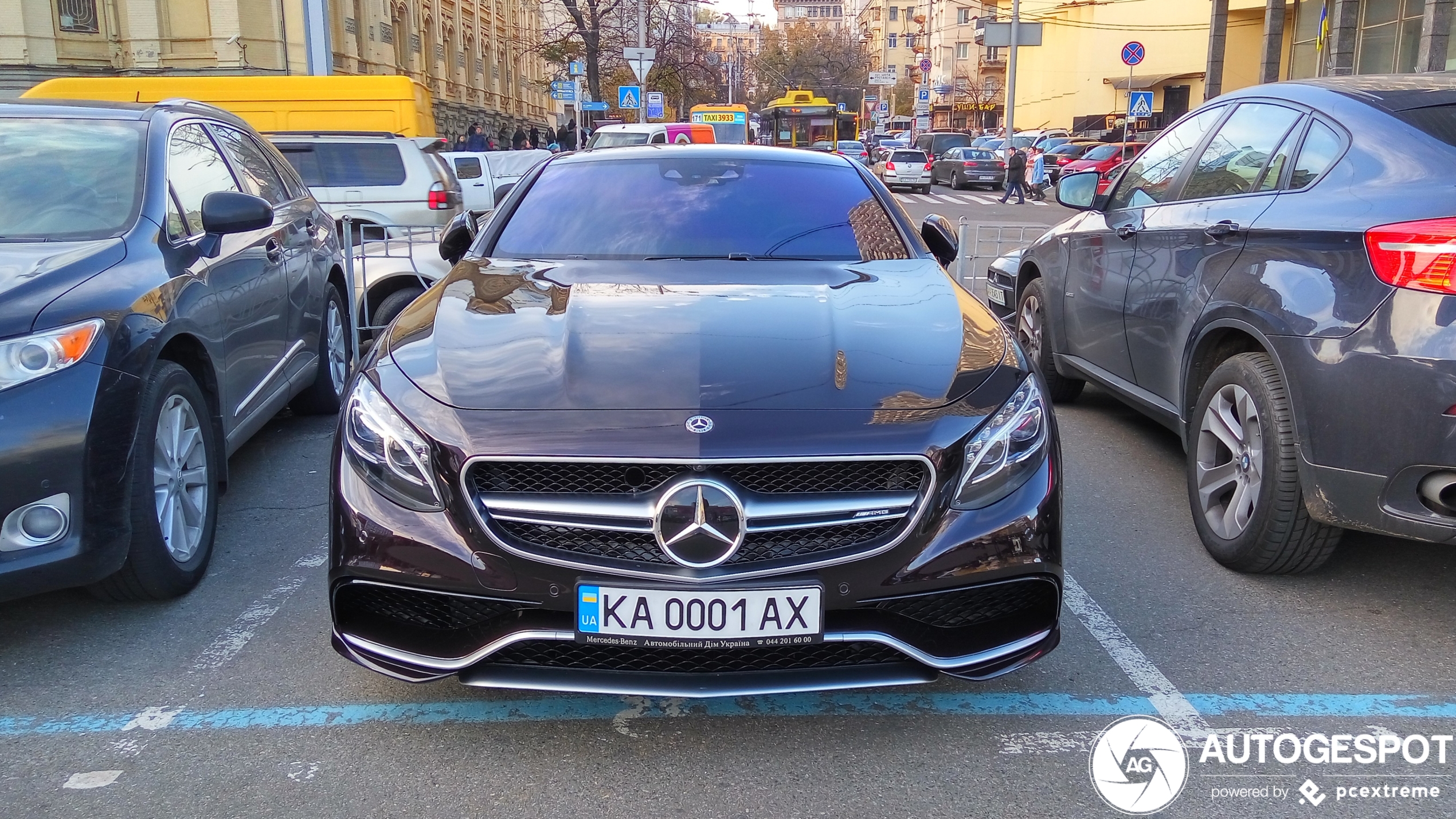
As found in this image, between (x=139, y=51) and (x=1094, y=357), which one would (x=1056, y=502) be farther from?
(x=139, y=51)

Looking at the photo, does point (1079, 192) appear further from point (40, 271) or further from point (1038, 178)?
point (1038, 178)

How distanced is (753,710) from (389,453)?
1149 mm

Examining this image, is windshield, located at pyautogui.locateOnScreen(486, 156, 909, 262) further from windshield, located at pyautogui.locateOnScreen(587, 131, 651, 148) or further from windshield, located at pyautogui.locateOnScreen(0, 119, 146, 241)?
windshield, located at pyautogui.locateOnScreen(587, 131, 651, 148)

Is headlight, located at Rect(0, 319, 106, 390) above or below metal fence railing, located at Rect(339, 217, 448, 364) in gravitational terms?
above

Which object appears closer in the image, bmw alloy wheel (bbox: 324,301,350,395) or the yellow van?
bmw alloy wheel (bbox: 324,301,350,395)

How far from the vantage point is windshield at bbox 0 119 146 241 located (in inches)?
155

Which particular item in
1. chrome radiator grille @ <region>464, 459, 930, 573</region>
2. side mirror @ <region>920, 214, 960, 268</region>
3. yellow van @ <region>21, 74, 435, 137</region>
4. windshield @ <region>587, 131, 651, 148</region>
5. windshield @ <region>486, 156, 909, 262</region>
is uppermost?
yellow van @ <region>21, 74, 435, 137</region>

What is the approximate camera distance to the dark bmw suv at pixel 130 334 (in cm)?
314

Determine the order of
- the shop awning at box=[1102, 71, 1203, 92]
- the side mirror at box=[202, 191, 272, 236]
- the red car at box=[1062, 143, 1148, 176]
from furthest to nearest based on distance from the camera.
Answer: the shop awning at box=[1102, 71, 1203, 92] → the red car at box=[1062, 143, 1148, 176] → the side mirror at box=[202, 191, 272, 236]

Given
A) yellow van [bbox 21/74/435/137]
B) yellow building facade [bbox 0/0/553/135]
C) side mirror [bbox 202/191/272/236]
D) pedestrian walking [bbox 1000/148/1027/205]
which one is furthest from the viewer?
pedestrian walking [bbox 1000/148/1027/205]

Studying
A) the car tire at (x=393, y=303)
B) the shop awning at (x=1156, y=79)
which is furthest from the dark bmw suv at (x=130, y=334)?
the shop awning at (x=1156, y=79)

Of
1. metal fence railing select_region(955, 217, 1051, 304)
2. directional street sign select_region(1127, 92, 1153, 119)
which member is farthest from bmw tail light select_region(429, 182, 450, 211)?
directional street sign select_region(1127, 92, 1153, 119)

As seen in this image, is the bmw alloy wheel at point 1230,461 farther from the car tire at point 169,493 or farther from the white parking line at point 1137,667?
the car tire at point 169,493

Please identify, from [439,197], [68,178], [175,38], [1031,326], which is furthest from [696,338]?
[175,38]
